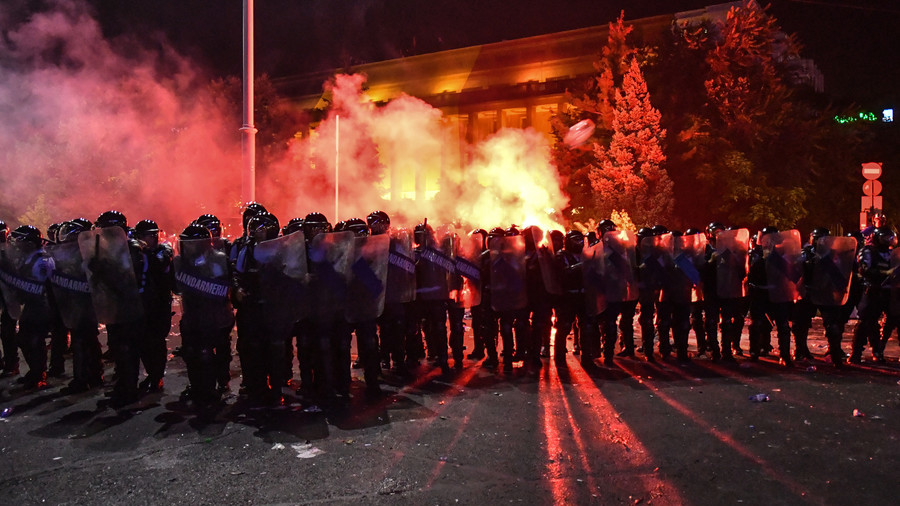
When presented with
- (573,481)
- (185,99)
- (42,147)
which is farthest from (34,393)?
(185,99)

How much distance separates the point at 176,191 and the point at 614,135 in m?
20.0

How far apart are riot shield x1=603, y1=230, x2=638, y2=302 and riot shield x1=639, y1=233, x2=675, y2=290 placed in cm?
27

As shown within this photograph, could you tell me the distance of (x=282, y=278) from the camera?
6258 mm

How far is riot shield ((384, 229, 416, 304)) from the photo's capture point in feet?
24.3

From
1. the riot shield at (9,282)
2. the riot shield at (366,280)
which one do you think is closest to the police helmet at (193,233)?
the riot shield at (366,280)

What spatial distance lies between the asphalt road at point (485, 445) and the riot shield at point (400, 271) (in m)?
1.02

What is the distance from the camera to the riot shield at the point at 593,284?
8031 mm

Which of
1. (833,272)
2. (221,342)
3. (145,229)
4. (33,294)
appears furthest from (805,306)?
(33,294)

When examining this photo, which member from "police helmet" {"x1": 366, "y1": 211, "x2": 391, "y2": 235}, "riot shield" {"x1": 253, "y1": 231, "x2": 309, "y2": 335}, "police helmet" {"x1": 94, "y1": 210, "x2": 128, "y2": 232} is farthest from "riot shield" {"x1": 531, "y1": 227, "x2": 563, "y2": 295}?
"police helmet" {"x1": 94, "y1": 210, "x2": 128, "y2": 232}

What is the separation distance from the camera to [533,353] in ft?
26.8

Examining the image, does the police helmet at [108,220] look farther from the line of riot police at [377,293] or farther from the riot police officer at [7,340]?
the riot police officer at [7,340]

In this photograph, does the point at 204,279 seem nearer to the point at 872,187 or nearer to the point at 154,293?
the point at 154,293

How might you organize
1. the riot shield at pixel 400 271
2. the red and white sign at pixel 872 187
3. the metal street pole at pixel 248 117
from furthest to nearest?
the red and white sign at pixel 872 187 < the metal street pole at pixel 248 117 < the riot shield at pixel 400 271

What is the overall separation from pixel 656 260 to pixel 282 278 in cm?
480
